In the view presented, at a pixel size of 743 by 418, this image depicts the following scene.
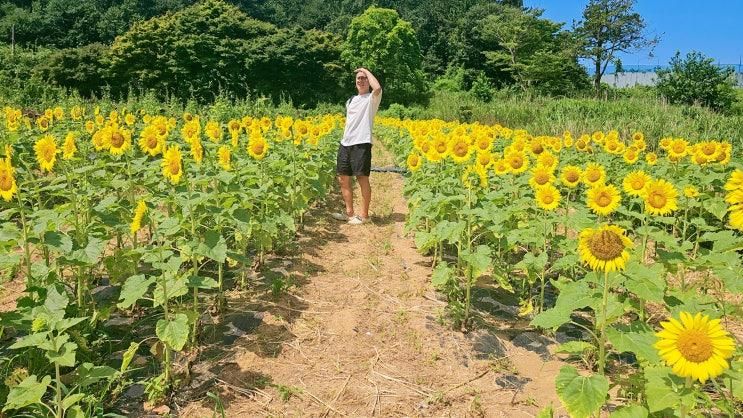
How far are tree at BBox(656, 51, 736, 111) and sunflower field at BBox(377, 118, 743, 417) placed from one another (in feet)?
67.4

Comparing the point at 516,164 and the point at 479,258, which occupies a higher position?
the point at 516,164

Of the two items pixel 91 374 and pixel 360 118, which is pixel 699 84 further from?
pixel 91 374

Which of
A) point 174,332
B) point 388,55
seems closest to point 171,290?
point 174,332

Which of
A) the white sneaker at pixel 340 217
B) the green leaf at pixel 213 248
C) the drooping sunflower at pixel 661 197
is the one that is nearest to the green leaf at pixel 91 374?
the green leaf at pixel 213 248

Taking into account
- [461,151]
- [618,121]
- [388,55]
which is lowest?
[461,151]

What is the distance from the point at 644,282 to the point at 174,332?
192cm

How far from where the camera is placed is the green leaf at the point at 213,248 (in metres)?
2.62

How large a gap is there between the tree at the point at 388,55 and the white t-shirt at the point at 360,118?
3468 cm

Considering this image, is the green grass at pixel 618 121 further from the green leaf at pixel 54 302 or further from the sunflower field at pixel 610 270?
the green leaf at pixel 54 302

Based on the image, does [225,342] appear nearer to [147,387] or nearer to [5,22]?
[147,387]

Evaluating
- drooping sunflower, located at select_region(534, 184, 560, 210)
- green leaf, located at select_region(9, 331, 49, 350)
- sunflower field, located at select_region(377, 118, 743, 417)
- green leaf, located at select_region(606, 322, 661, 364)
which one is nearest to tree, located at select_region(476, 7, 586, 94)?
sunflower field, located at select_region(377, 118, 743, 417)

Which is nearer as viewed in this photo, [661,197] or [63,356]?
[63,356]

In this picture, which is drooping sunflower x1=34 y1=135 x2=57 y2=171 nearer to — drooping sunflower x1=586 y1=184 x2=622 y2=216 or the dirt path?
the dirt path

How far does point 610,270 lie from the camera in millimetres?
1909
